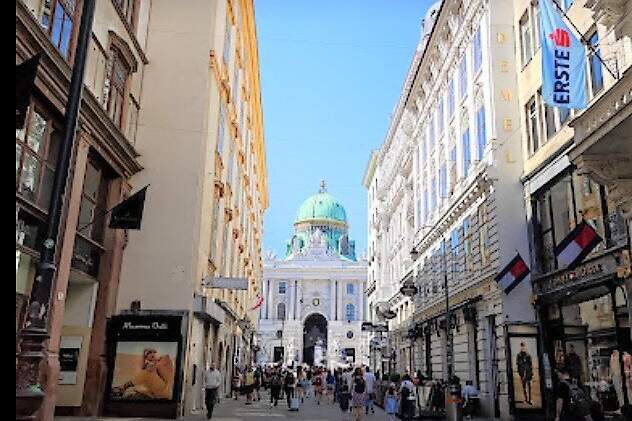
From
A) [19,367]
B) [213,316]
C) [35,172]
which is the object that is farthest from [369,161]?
[19,367]

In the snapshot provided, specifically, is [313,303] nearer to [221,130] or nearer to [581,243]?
[221,130]

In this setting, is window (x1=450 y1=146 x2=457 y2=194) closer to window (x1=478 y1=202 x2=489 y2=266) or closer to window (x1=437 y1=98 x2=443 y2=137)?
window (x1=437 y1=98 x2=443 y2=137)

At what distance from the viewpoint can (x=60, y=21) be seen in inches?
572

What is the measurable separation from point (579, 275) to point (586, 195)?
97.2 inches

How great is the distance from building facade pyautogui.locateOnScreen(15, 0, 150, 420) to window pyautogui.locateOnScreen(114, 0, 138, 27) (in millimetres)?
43

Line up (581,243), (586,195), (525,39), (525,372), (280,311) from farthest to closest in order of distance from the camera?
(280,311) → (525,39) → (525,372) → (586,195) → (581,243)

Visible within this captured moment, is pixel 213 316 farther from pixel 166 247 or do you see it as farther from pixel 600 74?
pixel 600 74

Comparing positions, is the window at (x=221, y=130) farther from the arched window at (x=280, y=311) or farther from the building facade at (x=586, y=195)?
the arched window at (x=280, y=311)

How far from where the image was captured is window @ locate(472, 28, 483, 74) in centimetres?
2628

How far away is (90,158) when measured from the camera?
17.9 metres

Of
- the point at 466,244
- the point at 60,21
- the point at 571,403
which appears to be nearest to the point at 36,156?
the point at 60,21

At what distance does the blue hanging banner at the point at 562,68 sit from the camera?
15664mm

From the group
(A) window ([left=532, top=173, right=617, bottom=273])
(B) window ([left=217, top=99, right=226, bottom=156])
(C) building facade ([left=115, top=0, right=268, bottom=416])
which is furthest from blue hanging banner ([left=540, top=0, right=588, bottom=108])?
(B) window ([left=217, top=99, right=226, bottom=156])

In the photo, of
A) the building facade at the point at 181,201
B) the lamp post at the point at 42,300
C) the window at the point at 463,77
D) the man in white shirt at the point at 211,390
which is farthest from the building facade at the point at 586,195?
the man in white shirt at the point at 211,390
